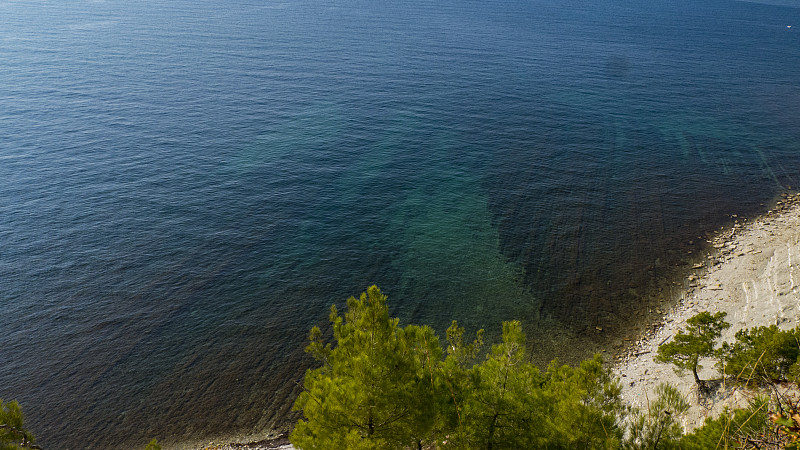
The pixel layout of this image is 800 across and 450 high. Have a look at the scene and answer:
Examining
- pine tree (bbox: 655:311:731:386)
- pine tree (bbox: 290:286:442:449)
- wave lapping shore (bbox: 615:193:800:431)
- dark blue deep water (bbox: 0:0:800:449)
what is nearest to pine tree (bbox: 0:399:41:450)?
pine tree (bbox: 290:286:442:449)

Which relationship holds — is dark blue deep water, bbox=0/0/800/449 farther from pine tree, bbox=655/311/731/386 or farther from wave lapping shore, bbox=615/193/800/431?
pine tree, bbox=655/311/731/386

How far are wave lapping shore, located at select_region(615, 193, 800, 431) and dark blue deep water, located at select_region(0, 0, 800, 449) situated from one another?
2.72 meters

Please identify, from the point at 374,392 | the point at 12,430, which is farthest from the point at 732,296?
the point at 12,430

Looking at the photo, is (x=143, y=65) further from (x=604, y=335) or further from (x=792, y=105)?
(x=792, y=105)

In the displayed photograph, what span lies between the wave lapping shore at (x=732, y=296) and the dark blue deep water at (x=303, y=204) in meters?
2.72

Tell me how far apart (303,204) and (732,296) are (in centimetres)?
4933

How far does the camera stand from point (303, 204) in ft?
201

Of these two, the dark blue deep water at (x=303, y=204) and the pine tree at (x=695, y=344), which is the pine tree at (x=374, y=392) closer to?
the dark blue deep water at (x=303, y=204)

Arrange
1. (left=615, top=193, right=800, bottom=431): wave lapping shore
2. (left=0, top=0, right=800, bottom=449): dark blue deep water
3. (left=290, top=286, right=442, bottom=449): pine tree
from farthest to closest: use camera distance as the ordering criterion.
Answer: (left=0, top=0, right=800, bottom=449): dark blue deep water
(left=615, top=193, right=800, bottom=431): wave lapping shore
(left=290, top=286, right=442, bottom=449): pine tree

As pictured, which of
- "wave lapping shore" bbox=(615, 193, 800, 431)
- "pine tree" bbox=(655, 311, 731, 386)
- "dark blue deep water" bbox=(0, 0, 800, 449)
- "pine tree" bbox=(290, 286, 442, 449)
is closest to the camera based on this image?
"pine tree" bbox=(290, 286, 442, 449)

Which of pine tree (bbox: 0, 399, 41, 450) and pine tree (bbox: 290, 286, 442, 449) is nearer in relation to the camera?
pine tree (bbox: 0, 399, 41, 450)

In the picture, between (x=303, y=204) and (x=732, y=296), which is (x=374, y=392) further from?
(x=303, y=204)

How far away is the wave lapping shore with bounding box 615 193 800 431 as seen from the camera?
33.0 metres

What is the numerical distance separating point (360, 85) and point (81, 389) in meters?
83.8
